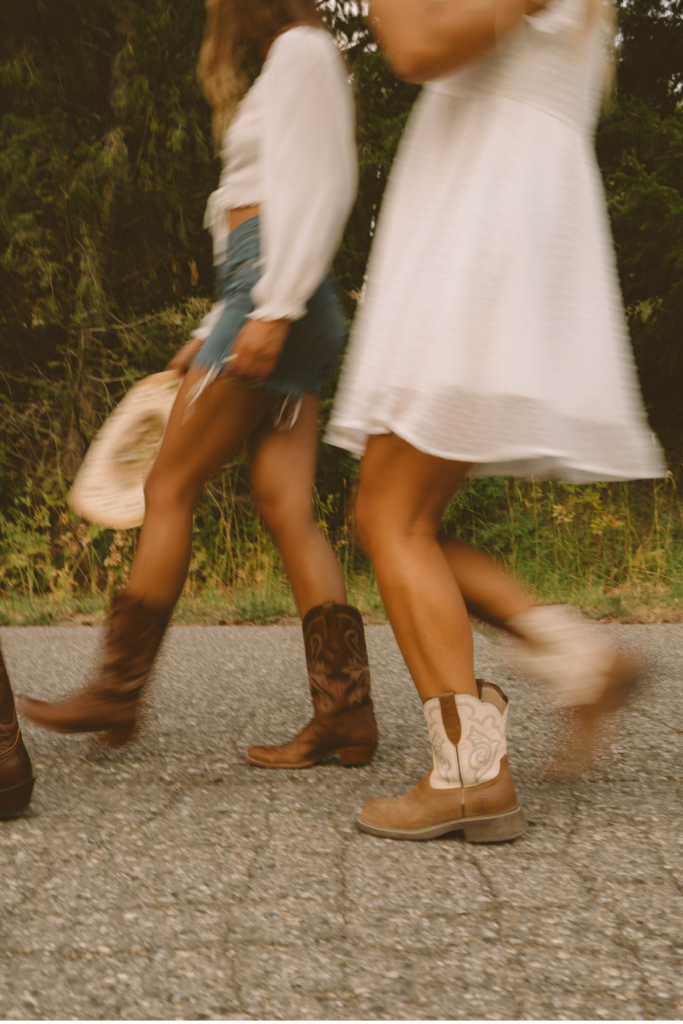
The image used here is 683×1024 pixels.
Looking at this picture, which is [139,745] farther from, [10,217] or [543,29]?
[10,217]

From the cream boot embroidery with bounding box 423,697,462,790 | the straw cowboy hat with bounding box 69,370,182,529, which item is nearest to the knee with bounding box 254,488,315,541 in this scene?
the straw cowboy hat with bounding box 69,370,182,529

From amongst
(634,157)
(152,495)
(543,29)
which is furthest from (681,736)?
(634,157)

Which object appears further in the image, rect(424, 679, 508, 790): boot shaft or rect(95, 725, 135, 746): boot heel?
rect(95, 725, 135, 746): boot heel

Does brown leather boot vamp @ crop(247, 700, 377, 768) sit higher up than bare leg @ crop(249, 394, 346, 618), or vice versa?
bare leg @ crop(249, 394, 346, 618)

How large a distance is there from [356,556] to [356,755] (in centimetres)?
586

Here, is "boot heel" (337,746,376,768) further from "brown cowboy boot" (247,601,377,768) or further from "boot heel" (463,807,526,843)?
"boot heel" (463,807,526,843)

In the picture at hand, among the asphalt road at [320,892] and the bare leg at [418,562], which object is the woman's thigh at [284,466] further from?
the asphalt road at [320,892]

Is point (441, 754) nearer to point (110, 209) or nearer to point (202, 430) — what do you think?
point (202, 430)

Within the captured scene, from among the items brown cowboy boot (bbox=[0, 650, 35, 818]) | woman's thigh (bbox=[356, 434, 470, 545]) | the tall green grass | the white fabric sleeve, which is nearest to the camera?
woman's thigh (bbox=[356, 434, 470, 545])

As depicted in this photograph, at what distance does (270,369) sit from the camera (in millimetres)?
2127

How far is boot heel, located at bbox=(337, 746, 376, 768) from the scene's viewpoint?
2.39 meters

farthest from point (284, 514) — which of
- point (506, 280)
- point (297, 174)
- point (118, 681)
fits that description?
point (506, 280)

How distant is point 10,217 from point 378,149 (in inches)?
132

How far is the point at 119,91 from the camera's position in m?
9.23
